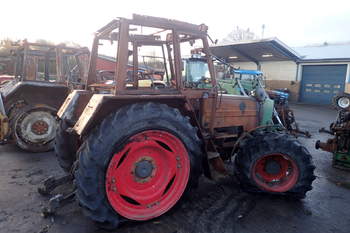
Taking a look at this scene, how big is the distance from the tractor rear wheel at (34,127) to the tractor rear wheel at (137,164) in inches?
138

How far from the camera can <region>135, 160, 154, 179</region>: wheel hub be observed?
110 inches

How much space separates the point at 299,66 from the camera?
715 inches

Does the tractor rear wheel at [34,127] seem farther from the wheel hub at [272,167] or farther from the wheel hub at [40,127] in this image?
the wheel hub at [272,167]

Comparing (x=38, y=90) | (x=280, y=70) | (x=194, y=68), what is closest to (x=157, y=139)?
(x=38, y=90)

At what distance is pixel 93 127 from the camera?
9.29 feet

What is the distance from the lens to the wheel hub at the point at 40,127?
5441 millimetres

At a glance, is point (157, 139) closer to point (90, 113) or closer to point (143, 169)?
point (143, 169)

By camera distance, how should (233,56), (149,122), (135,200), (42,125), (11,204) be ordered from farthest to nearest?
(233,56) → (42,125) → (11,204) → (135,200) → (149,122)

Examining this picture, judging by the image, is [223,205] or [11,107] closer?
[223,205]

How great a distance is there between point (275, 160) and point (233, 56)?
18.5 m

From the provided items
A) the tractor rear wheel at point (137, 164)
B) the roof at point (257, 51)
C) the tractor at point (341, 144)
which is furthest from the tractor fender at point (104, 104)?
the roof at point (257, 51)

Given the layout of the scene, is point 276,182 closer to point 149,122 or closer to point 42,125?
point 149,122

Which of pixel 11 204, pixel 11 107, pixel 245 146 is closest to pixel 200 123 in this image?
pixel 245 146

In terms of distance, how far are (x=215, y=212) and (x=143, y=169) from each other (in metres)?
1.08
